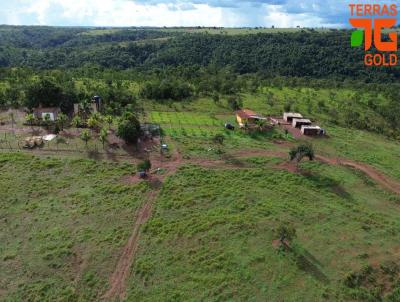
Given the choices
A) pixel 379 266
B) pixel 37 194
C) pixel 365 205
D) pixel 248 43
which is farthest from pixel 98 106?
pixel 248 43

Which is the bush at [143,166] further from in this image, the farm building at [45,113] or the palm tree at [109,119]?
the farm building at [45,113]

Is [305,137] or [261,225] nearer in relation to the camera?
[261,225]

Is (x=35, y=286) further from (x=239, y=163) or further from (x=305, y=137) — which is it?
(x=305, y=137)

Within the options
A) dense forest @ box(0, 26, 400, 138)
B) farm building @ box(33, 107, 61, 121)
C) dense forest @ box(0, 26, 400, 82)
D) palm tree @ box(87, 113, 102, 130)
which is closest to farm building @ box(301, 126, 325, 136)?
dense forest @ box(0, 26, 400, 138)

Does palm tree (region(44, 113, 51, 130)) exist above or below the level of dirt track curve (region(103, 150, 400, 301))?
above

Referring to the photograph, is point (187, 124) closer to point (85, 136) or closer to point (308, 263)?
point (85, 136)

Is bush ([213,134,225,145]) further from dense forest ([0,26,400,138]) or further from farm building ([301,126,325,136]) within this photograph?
dense forest ([0,26,400,138])
